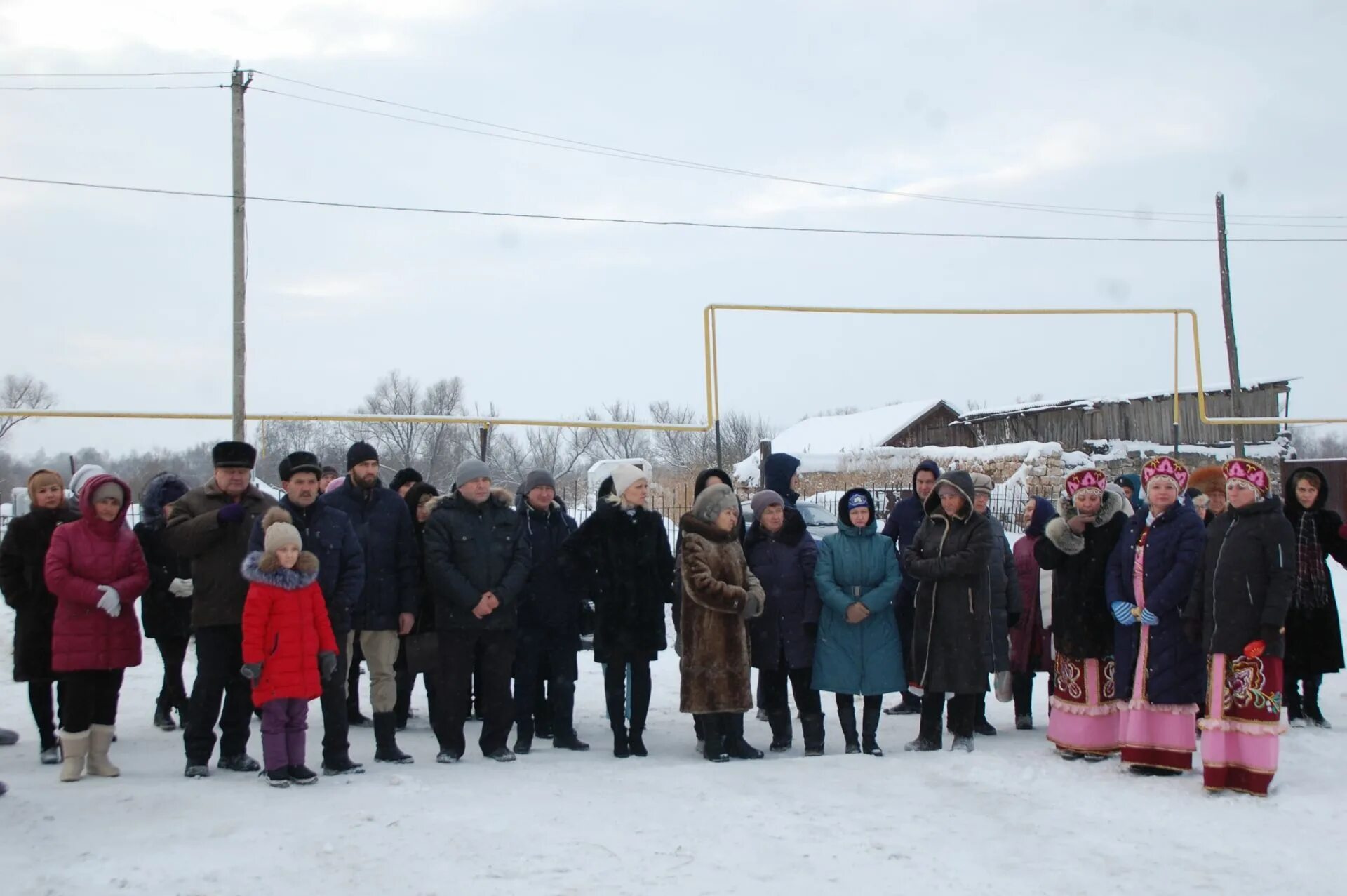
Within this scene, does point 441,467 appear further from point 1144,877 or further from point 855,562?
point 1144,877

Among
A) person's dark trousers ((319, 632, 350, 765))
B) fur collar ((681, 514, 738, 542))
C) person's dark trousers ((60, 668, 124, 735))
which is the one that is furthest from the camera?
fur collar ((681, 514, 738, 542))

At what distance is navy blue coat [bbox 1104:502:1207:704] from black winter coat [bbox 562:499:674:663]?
2600 millimetres

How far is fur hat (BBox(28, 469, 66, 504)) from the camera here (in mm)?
6438

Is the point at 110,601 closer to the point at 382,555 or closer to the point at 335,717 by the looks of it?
the point at 335,717

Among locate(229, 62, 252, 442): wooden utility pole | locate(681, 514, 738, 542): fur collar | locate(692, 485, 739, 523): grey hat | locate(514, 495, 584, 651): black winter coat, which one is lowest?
locate(514, 495, 584, 651): black winter coat

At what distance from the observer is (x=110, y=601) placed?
5.88 meters

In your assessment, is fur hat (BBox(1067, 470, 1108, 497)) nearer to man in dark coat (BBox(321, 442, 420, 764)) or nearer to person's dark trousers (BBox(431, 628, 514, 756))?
person's dark trousers (BBox(431, 628, 514, 756))

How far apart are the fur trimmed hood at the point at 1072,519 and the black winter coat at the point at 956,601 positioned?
1.16 ft

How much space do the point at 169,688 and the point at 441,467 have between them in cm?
1057

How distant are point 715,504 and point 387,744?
225cm

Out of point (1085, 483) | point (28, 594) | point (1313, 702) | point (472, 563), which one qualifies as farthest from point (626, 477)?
point (1313, 702)

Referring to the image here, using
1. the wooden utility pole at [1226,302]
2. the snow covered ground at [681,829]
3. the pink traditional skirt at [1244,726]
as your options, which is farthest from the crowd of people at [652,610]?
the wooden utility pole at [1226,302]

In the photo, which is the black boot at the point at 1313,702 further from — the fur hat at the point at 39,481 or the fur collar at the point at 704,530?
the fur hat at the point at 39,481

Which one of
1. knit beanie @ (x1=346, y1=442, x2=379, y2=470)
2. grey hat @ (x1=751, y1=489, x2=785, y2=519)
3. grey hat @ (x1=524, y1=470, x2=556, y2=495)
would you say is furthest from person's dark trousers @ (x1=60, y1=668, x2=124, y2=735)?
grey hat @ (x1=751, y1=489, x2=785, y2=519)
